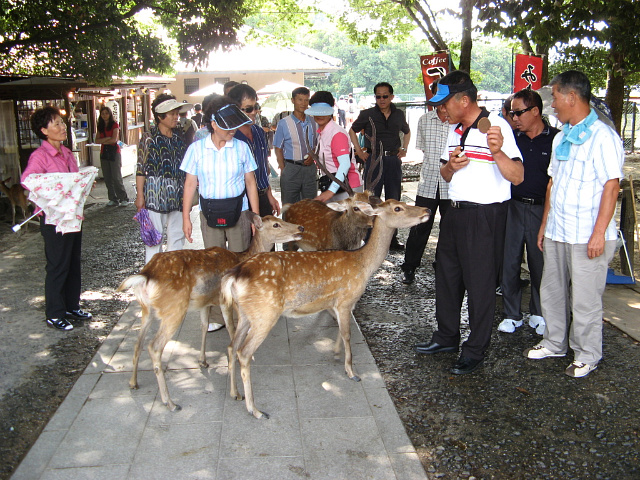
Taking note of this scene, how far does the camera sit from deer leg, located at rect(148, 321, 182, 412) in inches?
152

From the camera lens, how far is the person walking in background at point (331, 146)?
6.13 metres

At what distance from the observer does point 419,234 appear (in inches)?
249

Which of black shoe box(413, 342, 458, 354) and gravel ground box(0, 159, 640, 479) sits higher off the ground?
black shoe box(413, 342, 458, 354)

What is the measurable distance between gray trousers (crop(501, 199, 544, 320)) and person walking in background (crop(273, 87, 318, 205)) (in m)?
2.27

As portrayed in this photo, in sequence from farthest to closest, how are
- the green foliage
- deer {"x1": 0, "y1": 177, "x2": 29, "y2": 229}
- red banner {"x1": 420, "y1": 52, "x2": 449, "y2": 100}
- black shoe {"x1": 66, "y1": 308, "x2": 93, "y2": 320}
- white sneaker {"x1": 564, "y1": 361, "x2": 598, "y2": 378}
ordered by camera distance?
red banner {"x1": 420, "y1": 52, "x2": 449, "y2": 100}
the green foliage
deer {"x1": 0, "y1": 177, "x2": 29, "y2": 229}
black shoe {"x1": 66, "y1": 308, "x2": 93, "y2": 320}
white sneaker {"x1": 564, "y1": 361, "x2": 598, "y2": 378}

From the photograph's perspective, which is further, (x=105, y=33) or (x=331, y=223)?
(x=105, y=33)

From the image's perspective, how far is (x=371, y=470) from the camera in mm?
3223

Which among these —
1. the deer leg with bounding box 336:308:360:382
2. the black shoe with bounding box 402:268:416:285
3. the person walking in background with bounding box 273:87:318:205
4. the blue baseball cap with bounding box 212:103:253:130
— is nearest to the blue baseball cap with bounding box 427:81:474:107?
the blue baseball cap with bounding box 212:103:253:130

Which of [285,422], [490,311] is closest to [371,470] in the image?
[285,422]

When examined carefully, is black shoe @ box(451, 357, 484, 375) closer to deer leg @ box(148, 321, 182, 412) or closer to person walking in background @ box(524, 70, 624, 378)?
person walking in background @ box(524, 70, 624, 378)

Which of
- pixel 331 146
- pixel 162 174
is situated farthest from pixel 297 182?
pixel 162 174

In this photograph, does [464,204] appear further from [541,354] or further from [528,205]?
[541,354]

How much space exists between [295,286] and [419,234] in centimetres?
258

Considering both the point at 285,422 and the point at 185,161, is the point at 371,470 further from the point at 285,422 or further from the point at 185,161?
the point at 185,161
